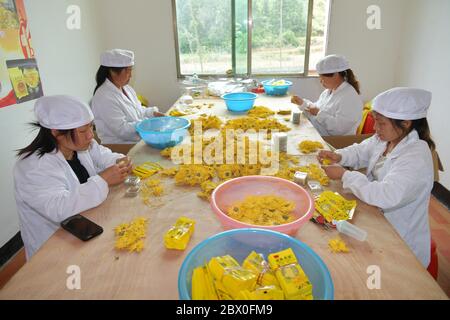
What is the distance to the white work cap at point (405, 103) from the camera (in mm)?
1379

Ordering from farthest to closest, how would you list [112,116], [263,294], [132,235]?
[112,116] < [132,235] < [263,294]

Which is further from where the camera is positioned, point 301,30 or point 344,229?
point 301,30

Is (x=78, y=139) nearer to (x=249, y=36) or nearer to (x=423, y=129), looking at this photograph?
(x=423, y=129)

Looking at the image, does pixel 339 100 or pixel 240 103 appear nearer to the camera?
pixel 339 100

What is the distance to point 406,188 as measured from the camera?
1.27 m

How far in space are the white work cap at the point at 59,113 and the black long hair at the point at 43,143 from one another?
0.04m

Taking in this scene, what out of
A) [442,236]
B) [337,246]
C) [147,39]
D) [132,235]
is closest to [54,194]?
[132,235]

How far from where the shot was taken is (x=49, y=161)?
135cm

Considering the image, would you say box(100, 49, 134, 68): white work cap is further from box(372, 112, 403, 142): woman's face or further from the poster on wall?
box(372, 112, 403, 142): woman's face

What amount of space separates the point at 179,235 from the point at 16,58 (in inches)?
96.7

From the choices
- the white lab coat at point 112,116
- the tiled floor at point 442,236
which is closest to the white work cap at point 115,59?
the white lab coat at point 112,116

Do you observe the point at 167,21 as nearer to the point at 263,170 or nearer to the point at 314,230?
the point at 263,170
